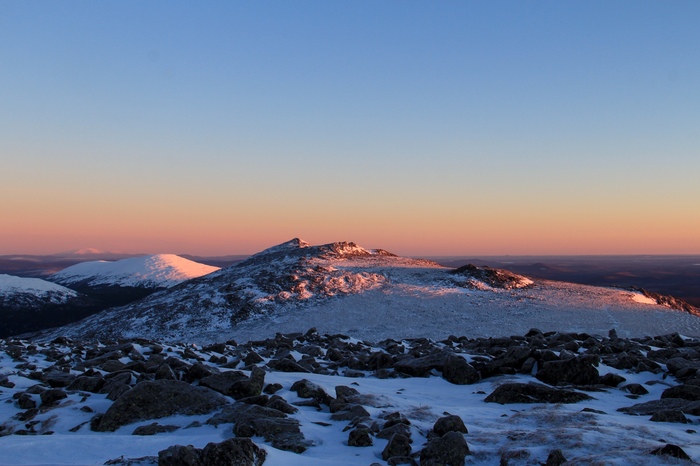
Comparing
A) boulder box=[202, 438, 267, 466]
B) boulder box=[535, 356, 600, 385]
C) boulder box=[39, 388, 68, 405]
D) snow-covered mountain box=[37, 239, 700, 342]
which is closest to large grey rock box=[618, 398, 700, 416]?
→ boulder box=[535, 356, 600, 385]

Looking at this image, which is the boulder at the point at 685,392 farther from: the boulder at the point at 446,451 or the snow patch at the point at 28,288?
the snow patch at the point at 28,288

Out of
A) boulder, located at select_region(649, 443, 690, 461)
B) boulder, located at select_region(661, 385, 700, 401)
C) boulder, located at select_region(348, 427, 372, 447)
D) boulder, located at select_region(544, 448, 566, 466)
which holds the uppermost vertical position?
boulder, located at select_region(649, 443, 690, 461)

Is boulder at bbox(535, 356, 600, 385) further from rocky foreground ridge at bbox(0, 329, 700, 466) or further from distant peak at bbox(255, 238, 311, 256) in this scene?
distant peak at bbox(255, 238, 311, 256)

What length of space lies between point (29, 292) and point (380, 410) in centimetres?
6825

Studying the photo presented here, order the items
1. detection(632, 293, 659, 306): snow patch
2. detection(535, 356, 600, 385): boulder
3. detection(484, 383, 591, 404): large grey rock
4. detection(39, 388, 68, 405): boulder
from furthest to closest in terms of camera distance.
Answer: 1. detection(632, 293, 659, 306): snow patch
2. detection(535, 356, 600, 385): boulder
3. detection(484, 383, 591, 404): large grey rock
4. detection(39, 388, 68, 405): boulder

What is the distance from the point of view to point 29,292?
64188 millimetres

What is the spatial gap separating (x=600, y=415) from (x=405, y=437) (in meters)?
4.25

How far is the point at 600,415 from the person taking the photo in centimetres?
942

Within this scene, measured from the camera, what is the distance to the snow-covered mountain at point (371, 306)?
33.2 metres

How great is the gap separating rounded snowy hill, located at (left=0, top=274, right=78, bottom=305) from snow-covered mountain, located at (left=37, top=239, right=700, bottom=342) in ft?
73.0

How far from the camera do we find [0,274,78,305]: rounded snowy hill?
61594 millimetres

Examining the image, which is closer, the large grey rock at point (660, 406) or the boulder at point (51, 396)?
the large grey rock at point (660, 406)

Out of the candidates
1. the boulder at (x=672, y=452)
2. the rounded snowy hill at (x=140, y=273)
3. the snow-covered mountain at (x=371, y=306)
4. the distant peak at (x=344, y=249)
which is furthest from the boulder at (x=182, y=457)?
the rounded snowy hill at (x=140, y=273)

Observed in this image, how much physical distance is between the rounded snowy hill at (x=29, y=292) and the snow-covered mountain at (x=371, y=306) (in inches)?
877
